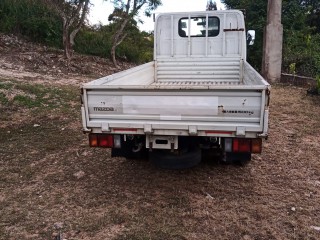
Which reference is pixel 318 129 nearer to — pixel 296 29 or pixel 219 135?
pixel 219 135

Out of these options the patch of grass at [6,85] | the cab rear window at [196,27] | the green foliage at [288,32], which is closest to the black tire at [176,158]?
the cab rear window at [196,27]

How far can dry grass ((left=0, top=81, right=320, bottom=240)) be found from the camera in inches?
131

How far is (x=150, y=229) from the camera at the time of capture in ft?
10.9

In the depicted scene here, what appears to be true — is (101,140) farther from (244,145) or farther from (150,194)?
(244,145)

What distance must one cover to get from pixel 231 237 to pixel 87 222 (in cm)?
138

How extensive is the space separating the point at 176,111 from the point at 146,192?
1.15m

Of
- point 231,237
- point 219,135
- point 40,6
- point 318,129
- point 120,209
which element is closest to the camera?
point 231,237

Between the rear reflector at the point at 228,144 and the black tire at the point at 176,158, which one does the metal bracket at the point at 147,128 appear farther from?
the rear reflector at the point at 228,144

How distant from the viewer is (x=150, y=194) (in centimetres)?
404

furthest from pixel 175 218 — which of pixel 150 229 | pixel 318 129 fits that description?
pixel 318 129

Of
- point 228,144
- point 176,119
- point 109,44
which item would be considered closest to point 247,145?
point 228,144

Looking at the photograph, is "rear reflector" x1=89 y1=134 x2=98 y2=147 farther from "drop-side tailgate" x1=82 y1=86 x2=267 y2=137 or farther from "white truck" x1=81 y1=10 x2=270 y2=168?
"drop-side tailgate" x1=82 y1=86 x2=267 y2=137

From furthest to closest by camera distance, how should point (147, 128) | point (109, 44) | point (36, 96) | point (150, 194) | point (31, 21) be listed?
point (109, 44) < point (31, 21) < point (36, 96) < point (150, 194) < point (147, 128)

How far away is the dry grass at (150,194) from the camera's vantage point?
11.0 feet
